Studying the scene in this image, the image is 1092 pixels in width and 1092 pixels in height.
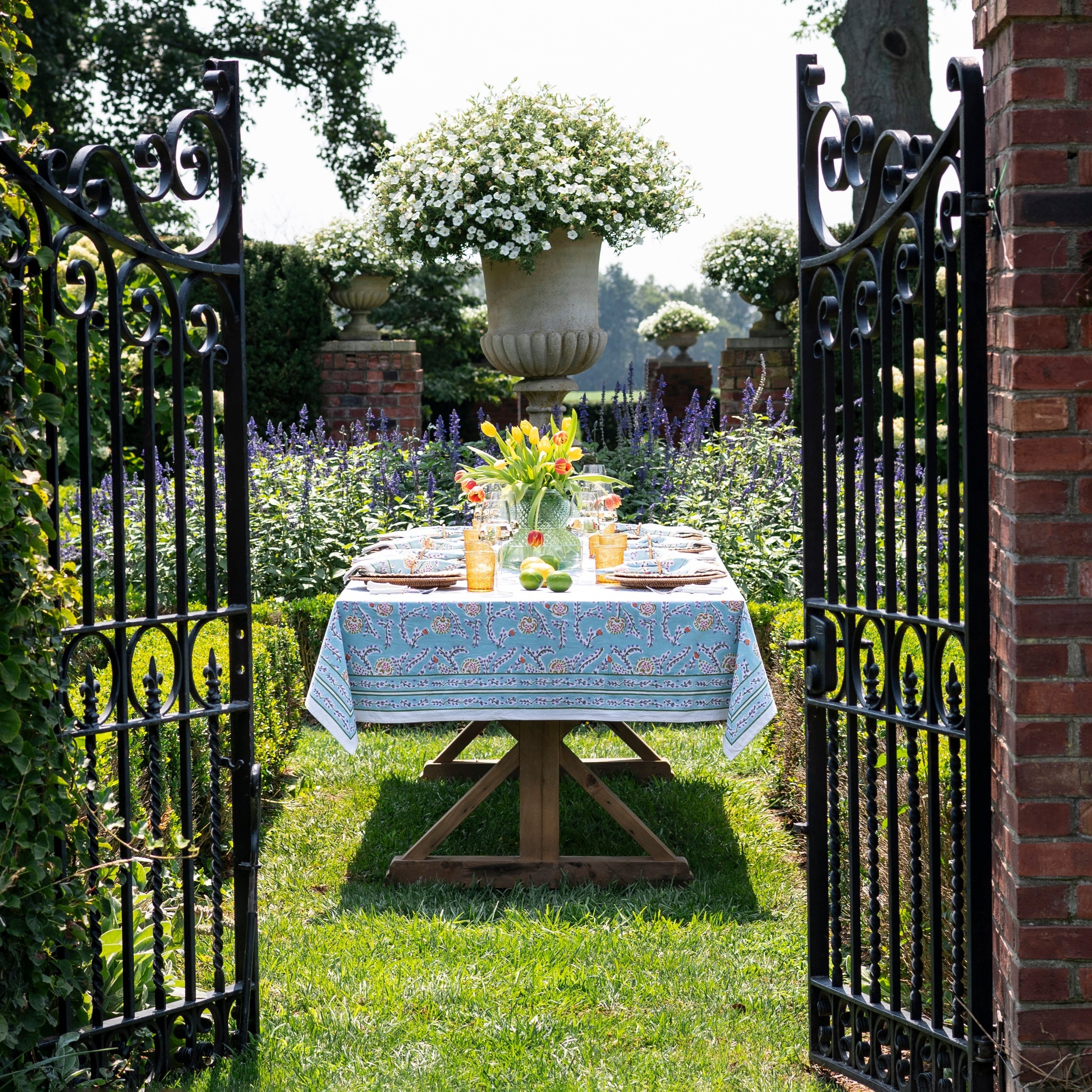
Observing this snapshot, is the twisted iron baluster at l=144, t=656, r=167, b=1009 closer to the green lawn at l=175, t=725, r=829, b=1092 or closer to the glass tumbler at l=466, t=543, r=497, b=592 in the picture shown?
the green lawn at l=175, t=725, r=829, b=1092

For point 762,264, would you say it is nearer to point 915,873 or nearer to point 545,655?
point 545,655

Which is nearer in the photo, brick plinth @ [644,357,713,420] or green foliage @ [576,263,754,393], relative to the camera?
brick plinth @ [644,357,713,420]

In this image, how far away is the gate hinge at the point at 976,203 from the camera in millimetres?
2324

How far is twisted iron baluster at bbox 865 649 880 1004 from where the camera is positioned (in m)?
2.78

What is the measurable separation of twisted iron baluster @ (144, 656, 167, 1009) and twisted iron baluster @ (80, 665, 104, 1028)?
12 cm

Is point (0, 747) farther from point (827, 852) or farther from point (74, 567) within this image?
point (827, 852)

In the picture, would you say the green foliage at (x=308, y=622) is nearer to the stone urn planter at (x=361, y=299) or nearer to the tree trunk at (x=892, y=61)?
the stone urn planter at (x=361, y=299)

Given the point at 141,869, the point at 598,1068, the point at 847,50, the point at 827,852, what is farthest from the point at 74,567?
the point at 847,50

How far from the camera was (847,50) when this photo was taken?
36.5 feet

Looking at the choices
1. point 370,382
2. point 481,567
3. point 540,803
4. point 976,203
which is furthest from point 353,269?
point 976,203

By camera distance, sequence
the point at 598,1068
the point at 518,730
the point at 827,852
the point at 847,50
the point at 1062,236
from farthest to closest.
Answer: the point at 847,50 < the point at 518,730 < the point at 827,852 < the point at 598,1068 < the point at 1062,236

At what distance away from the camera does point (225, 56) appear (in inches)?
624

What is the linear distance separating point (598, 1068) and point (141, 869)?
1239 mm

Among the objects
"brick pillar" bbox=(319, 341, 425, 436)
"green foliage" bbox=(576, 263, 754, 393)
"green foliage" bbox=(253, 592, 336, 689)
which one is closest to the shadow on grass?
"green foliage" bbox=(253, 592, 336, 689)
